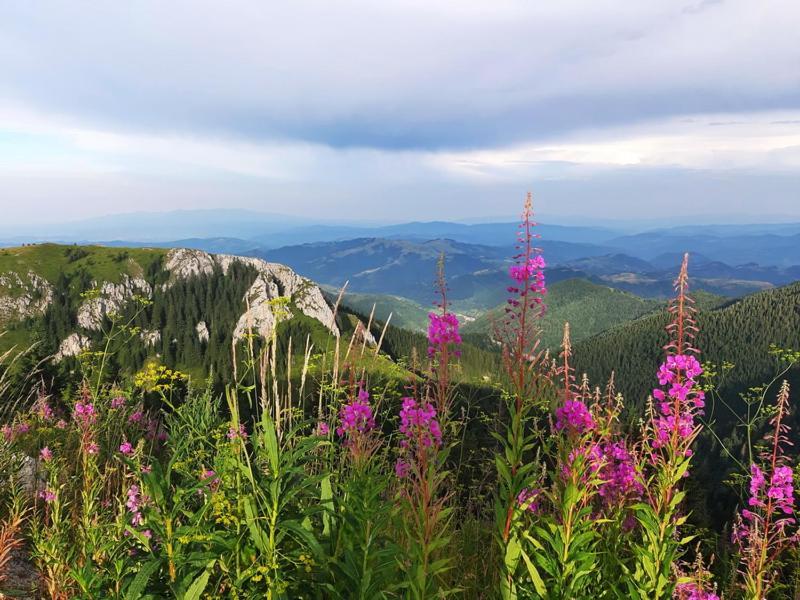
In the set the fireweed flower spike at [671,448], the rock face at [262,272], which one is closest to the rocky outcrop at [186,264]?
the rock face at [262,272]

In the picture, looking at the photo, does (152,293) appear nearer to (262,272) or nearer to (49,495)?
(262,272)

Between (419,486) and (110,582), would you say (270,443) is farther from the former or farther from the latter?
(110,582)

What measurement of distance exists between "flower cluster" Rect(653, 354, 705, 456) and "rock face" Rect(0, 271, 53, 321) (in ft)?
597

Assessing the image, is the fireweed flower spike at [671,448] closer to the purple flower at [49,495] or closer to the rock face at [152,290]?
the purple flower at [49,495]

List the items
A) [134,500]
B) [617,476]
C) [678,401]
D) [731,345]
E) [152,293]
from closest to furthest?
[678,401] < [134,500] < [617,476] < [152,293] < [731,345]

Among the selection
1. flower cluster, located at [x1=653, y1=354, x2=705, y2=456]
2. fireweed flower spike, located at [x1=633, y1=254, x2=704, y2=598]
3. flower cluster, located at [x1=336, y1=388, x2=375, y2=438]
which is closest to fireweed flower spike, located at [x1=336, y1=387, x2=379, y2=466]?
flower cluster, located at [x1=336, y1=388, x2=375, y2=438]

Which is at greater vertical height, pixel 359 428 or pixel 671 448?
pixel 671 448

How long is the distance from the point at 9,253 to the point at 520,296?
706 feet

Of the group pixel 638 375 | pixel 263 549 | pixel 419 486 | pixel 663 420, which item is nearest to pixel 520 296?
pixel 663 420

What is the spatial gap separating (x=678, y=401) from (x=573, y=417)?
0.70m

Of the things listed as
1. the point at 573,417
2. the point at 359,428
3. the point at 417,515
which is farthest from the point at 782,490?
the point at 359,428

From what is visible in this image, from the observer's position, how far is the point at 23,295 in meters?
153

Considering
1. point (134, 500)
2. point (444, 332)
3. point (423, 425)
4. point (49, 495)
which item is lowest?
point (134, 500)

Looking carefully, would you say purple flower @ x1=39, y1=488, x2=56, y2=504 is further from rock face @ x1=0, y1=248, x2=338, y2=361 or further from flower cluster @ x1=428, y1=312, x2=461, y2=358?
rock face @ x1=0, y1=248, x2=338, y2=361
